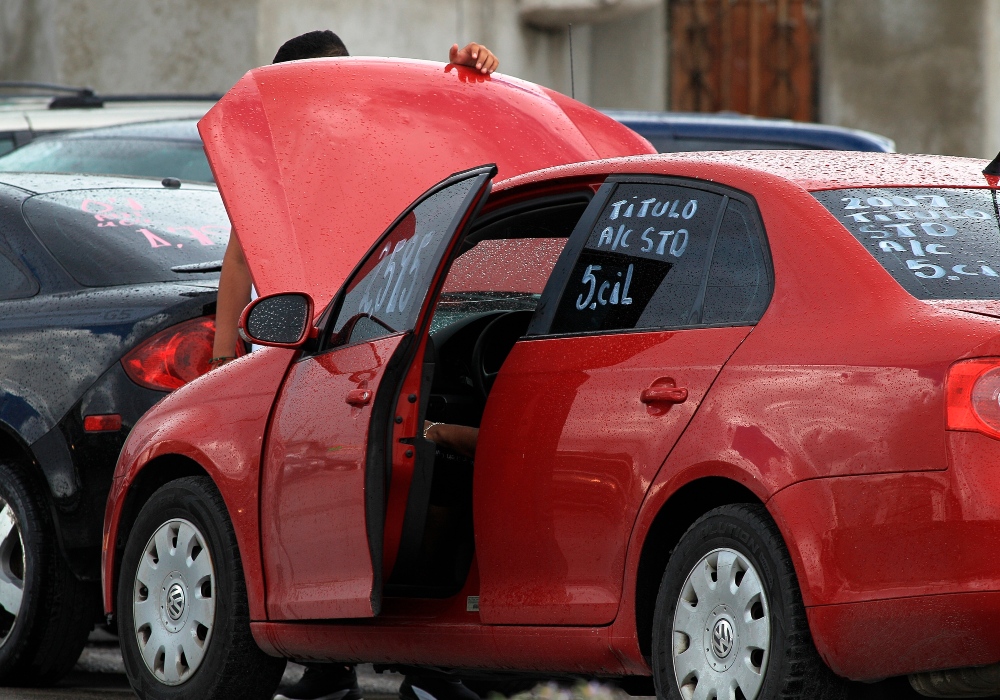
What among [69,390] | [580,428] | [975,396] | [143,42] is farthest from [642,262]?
[143,42]

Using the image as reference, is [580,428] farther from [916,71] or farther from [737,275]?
[916,71]

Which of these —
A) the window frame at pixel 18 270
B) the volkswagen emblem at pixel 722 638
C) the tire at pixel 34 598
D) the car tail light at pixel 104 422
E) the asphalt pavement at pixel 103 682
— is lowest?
the asphalt pavement at pixel 103 682

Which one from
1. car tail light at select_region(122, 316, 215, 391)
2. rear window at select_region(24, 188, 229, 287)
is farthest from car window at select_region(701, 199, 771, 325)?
rear window at select_region(24, 188, 229, 287)

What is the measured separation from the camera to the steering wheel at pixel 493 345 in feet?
16.8

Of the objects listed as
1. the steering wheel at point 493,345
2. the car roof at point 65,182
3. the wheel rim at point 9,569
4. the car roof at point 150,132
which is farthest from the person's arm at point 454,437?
the car roof at point 150,132

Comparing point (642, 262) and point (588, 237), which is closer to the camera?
point (642, 262)

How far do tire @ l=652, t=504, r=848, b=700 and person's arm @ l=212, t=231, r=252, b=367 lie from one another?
2.44m

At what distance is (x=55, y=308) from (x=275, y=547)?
65.5 inches

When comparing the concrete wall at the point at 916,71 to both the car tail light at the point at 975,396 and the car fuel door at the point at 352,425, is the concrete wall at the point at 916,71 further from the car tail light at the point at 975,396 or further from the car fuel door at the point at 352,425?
the car tail light at the point at 975,396

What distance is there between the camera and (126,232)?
6.66 metres

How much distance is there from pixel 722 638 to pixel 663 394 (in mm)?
576

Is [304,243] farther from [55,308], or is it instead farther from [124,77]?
[124,77]

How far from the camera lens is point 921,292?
3760mm

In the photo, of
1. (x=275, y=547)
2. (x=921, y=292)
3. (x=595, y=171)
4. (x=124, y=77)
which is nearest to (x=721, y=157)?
(x=595, y=171)
